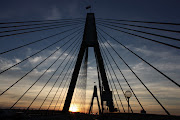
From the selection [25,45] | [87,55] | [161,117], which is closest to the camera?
[161,117]

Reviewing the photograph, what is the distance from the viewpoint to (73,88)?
2258 cm

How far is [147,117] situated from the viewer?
34.4 feet

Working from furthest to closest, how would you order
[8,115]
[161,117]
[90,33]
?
[90,33]
[8,115]
[161,117]

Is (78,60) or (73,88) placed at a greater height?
(78,60)

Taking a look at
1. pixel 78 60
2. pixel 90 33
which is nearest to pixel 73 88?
pixel 78 60

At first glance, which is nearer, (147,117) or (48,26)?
(147,117)

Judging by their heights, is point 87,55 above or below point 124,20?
below

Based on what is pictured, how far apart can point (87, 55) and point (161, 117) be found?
1547cm

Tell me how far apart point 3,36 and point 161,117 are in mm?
11719

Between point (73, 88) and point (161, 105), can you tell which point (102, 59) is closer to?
point (73, 88)

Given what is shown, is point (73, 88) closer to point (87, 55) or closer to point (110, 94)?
point (87, 55)

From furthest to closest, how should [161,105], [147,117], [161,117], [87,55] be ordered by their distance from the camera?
[87,55]
[147,117]
[161,117]
[161,105]

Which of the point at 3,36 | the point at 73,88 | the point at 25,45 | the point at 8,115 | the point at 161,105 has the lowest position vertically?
the point at 73,88

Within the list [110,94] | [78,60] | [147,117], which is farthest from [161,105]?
[78,60]
